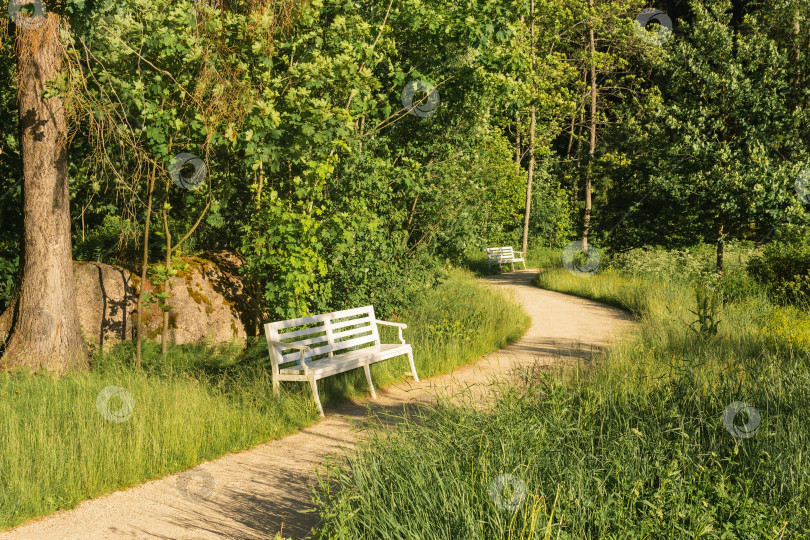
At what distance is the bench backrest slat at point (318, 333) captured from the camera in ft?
22.0

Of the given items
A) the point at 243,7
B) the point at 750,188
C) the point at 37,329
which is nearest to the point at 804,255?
the point at 750,188

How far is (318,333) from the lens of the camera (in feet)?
26.2

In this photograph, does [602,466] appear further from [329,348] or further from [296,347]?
[329,348]

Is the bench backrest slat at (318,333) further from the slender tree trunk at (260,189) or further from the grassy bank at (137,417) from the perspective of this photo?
the slender tree trunk at (260,189)

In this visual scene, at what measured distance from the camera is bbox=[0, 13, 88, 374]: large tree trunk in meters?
6.96

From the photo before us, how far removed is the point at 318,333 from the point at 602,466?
4.65 metres

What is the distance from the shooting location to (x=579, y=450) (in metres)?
3.95

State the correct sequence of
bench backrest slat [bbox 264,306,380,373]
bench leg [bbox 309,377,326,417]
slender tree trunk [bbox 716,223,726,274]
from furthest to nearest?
slender tree trunk [bbox 716,223,726,274] → bench backrest slat [bbox 264,306,380,373] → bench leg [bbox 309,377,326,417]

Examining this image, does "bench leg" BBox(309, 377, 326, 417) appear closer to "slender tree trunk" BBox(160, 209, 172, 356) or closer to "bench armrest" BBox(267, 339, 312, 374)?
"bench armrest" BBox(267, 339, 312, 374)

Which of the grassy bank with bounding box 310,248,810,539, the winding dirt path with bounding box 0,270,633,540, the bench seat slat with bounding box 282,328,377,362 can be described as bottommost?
the winding dirt path with bounding box 0,270,633,540

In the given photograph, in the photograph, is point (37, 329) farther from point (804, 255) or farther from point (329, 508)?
point (804, 255)

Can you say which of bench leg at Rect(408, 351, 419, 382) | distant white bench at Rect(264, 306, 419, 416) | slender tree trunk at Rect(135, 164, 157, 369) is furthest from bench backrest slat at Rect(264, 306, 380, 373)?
slender tree trunk at Rect(135, 164, 157, 369)

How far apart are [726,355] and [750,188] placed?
7.23 m

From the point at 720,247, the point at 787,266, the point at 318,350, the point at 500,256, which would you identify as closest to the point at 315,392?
the point at 318,350
